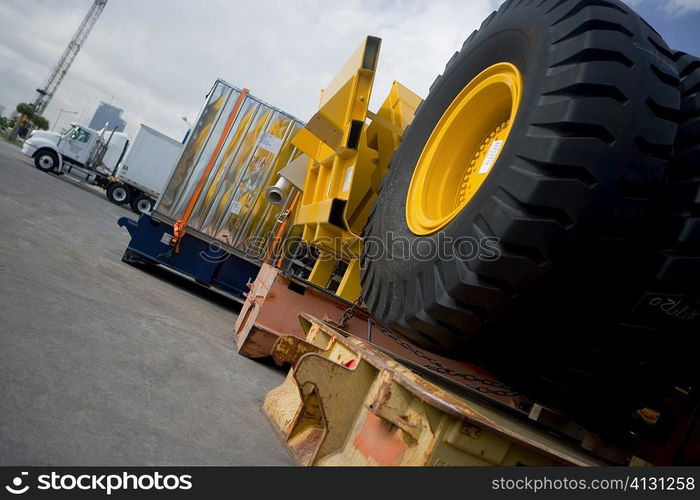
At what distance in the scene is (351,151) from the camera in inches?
160

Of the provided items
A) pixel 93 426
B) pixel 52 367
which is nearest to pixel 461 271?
pixel 93 426

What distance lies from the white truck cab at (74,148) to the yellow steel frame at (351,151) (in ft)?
66.7

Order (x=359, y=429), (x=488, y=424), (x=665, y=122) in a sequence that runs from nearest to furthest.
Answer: (x=488, y=424) < (x=665, y=122) < (x=359, y=429)

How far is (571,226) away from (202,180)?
6495mm

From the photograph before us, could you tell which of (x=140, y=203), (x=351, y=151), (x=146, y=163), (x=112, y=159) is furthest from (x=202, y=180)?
(x=112, y=159)

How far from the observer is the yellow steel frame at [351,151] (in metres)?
4.04

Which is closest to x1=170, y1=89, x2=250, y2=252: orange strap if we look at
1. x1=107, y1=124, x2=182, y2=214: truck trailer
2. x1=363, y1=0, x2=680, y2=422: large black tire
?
x1=363, y1=0, x2=680, y2=422: large black tire

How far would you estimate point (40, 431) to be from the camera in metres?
1.87

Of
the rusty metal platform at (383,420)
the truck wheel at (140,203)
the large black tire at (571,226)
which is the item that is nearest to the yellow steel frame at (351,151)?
the rusty metal platform at (383,420)

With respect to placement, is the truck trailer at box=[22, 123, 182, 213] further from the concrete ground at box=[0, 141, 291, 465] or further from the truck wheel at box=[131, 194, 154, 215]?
the concrete ground at box=[0, 141, 291, 465]

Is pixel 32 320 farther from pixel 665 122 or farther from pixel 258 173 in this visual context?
pixel 258 173

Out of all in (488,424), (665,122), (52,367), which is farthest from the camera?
(52,367)

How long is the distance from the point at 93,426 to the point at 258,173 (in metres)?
5.82
